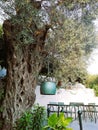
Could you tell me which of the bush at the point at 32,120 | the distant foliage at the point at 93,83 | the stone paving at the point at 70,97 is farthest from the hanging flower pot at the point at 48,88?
the distant foliage at the point at 93,83

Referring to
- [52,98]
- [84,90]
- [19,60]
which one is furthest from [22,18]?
[84,90]

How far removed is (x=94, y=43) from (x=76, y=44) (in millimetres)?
788

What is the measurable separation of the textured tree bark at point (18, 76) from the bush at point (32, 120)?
0.65 ft

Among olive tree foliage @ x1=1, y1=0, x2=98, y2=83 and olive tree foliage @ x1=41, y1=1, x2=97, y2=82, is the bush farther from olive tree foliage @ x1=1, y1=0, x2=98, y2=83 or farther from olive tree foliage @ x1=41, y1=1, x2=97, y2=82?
olive tree foliage @ x1=41, y1=1, x2=97, y2=82

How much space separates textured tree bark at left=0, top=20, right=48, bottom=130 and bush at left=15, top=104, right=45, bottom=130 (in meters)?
0.20

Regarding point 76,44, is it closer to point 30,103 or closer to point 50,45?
point 50,45

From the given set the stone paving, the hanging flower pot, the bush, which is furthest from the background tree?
the stone paving

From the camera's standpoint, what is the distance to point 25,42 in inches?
169

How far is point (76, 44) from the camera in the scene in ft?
17.0

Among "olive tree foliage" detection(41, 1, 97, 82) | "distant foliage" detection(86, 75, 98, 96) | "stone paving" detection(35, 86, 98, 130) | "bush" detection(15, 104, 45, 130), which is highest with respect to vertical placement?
"olive tree foliage" detection(41, 1, 97, 82)

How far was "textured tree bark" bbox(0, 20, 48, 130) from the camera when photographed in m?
4.54

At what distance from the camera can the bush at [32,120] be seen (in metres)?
4.23

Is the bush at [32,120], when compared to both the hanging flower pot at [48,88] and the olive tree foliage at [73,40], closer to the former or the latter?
the hanging flower pot at [48,88]

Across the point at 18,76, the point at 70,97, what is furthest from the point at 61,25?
the point at 70,97
